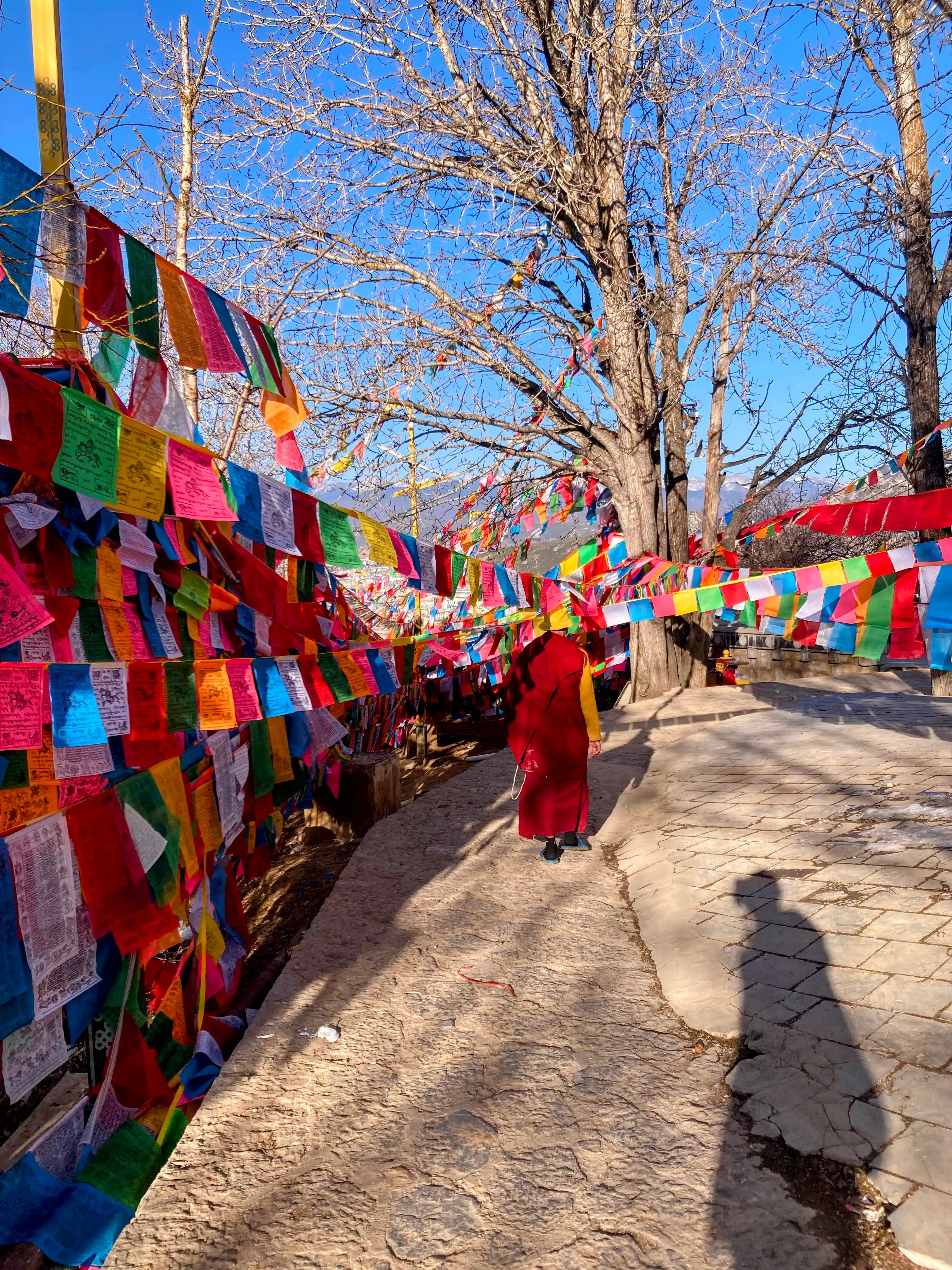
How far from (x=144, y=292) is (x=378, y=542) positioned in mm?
1689

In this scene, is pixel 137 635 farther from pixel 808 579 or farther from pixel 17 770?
pixel 808 579

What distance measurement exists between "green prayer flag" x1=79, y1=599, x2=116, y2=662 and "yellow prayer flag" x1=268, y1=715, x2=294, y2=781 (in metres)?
1.56

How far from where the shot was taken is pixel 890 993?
10.1ft

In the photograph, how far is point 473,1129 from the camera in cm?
269

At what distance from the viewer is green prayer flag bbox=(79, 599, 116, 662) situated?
3.08 meters

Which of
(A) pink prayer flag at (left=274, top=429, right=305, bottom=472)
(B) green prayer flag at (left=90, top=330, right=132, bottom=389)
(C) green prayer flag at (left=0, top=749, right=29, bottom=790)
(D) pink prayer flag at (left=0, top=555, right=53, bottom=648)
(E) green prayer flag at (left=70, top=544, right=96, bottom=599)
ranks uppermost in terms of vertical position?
(B) green prayer flag at (left=90, top=330, right=132, bottom=389)

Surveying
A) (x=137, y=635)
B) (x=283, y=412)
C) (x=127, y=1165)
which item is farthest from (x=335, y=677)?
(x=127, y=1165)

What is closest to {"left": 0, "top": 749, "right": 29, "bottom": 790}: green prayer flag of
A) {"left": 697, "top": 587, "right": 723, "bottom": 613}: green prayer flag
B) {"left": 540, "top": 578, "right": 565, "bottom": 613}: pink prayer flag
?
{"left": 697, "top": 587, "right": 723, "bottom": 613}: green prayer flag

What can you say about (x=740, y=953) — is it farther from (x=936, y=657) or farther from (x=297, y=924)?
(x=297, y=924)

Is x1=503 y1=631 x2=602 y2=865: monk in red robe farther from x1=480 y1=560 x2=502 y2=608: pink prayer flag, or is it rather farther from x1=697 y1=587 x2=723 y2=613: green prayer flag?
x1=697 y1=587 x2=723 y2=613: green prayer flag

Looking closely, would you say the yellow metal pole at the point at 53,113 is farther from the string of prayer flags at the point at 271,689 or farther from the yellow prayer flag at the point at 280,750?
the yellow prayer flag at the point at 280,750

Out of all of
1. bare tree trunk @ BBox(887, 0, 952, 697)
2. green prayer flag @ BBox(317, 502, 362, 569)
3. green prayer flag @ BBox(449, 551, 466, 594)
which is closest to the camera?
green prayer flag @ BBox(317, 502, 362, 569)

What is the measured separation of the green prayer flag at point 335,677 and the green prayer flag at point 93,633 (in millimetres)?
1323

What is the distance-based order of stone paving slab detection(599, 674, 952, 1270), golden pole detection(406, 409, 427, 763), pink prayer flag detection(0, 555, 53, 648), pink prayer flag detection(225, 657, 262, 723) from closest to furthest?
pink prayer flag detection(0, 555, 53, 648) → stone paving slab detection(599, 674, 952, 1270) → pink prayer flag detection(225, 657, 262, 723) → golden pole detection(406, 409, 427, 763)
